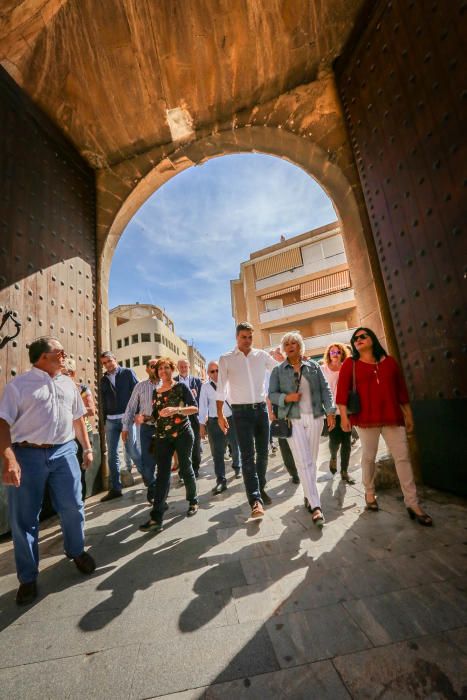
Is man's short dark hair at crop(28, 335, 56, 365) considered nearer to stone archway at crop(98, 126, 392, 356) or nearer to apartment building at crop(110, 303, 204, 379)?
stone archway at crop(98, 126, 392, 356)

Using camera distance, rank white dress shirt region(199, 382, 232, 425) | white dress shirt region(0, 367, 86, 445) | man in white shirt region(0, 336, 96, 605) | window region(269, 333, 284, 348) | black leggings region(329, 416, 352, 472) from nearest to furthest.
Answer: man in white shirt region(0, 336, 96, 605)
white dress shirt region(0, 367, 86, 445)
black leggings region(329, 416, 352, 472)
white dress shirt region(199, 382, 232, 425)
window region(269, 333, 284, 348)

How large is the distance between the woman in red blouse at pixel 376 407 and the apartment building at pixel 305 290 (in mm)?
18822

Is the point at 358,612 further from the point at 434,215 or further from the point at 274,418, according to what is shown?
the point at 434,215

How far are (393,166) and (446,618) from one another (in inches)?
160

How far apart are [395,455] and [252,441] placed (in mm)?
1438

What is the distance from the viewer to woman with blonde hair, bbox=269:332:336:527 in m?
3.15

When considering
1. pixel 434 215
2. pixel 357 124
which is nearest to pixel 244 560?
pixel 434 215

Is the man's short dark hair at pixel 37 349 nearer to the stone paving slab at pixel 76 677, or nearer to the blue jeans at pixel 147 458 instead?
the stone paving slab at pixel 76 677

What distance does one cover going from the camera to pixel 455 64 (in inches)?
107

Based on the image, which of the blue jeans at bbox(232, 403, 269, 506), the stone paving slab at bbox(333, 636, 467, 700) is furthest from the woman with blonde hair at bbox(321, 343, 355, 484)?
the stone paving slab at bbox(333, 636, 467, 700)

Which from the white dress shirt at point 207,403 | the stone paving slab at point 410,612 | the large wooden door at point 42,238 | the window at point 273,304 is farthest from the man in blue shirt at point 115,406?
the window at point 273,304

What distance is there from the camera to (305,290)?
2248 cm

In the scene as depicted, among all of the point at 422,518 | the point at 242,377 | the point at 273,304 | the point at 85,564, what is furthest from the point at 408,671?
the point at 273,304

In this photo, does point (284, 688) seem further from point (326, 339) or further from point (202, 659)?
point (326, 339)
